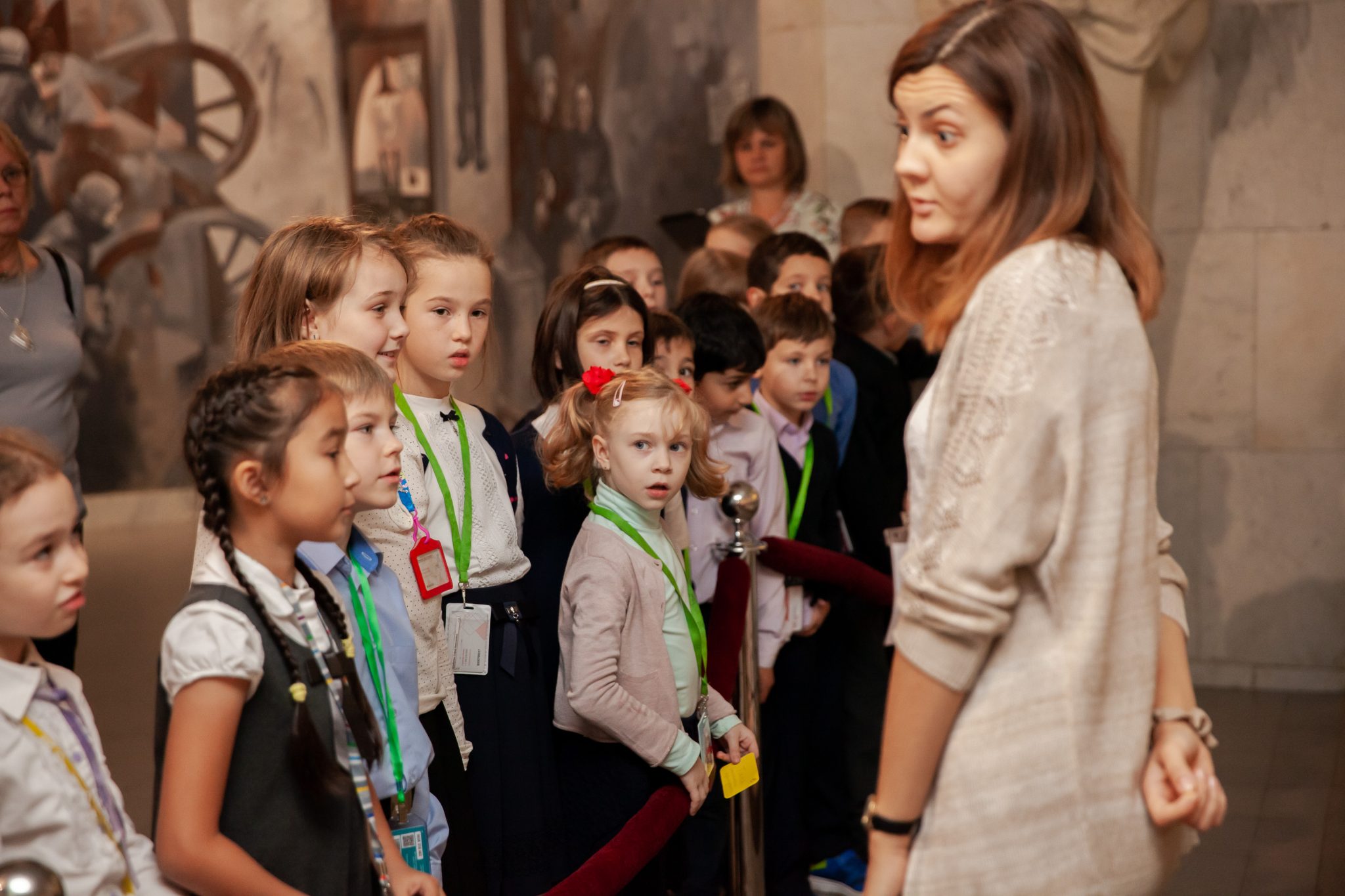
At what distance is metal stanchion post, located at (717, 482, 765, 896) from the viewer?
3.93 metres

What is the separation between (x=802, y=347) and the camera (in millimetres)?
5008

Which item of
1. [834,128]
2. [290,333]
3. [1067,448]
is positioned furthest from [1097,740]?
[834,128]

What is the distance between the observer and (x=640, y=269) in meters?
5.62

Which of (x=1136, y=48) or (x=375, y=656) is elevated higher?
(x=1136, y=48)

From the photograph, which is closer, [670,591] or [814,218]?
[670,591]

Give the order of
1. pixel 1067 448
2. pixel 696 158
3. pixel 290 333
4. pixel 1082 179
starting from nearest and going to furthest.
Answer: pixel 1067 448 < pixel 1082 179 < pixel 290 333 < pixel 696 158

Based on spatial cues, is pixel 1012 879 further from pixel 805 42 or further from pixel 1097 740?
pixel 805 42

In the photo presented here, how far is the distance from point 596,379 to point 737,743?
108 cm

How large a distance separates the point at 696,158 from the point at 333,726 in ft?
28.7

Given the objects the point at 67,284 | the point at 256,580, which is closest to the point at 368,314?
the point at 256,580

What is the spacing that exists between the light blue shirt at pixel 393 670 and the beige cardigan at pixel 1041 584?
1.06 meters

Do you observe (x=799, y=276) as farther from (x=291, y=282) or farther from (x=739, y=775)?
(x=291, y=282)

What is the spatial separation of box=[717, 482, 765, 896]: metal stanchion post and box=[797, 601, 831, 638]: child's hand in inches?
33.9

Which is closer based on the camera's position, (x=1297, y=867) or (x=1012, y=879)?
(x=1012, y=879)
